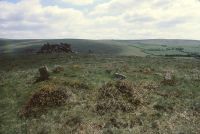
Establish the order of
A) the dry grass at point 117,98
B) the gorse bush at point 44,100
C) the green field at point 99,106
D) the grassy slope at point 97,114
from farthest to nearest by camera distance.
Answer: the gorse bush at point 44,100
the dry grass at point 117,98
the green field at point 99,106
the grassy slope at point 97,114

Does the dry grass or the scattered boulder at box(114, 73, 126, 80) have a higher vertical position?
Result: the scattered boulder at box(114, 73, 126, 80)

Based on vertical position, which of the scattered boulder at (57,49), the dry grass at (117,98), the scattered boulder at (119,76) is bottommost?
the scattered boulder at (57,49)

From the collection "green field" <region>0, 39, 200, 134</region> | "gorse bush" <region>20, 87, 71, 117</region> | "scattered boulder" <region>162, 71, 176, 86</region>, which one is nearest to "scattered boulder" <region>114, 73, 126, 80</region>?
"green field" <region>0, 39, 200, 134</region>

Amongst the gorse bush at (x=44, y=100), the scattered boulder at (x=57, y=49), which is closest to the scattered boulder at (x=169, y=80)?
the gorse bush at (x=44, y=100)

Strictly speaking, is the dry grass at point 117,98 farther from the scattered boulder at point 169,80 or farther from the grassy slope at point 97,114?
the scattered boulder at point 169,80

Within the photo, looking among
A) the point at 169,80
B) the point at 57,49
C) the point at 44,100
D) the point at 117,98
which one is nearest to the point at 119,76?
the point at 169,80

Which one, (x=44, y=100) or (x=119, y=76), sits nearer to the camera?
(x=44, y=100)

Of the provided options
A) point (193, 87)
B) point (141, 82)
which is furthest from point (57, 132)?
point (193, 87)

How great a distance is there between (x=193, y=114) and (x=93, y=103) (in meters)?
8.34

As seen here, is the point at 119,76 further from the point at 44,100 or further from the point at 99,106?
the point at 44,100

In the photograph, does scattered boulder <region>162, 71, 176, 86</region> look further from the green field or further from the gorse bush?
the gorse bush

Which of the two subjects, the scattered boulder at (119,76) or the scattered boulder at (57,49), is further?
the scattered boulder at (57,49)

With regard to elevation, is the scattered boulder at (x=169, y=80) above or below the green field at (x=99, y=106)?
above

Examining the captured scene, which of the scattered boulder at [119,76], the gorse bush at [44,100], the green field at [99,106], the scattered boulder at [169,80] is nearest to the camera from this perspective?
the green field at [99,106]
